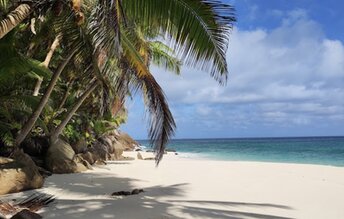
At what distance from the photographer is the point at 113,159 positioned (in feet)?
74.2

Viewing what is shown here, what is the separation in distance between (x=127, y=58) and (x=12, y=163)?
3901 millimetres

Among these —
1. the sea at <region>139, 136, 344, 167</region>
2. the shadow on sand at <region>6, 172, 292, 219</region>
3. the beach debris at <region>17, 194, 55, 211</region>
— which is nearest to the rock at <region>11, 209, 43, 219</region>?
the shadow on sand at <region>6, 172, 292, 219</region>

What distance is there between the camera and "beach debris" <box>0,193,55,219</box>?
593 cm

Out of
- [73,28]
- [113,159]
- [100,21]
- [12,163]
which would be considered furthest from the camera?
[113,159]

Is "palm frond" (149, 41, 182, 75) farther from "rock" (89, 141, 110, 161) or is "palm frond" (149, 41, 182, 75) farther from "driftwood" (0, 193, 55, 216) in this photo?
"driftwood" (0, 193, 55, 216)

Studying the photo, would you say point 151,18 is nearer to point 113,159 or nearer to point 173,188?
point 173,188

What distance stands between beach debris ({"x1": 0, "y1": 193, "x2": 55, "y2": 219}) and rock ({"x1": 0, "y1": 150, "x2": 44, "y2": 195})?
1.90 feet

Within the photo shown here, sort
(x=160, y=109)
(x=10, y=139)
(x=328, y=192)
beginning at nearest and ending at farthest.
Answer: (x=160, y=109) < (x=328, y=192) < (x=10, y=139)

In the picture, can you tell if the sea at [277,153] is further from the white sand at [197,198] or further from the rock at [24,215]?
the rock at [24,215]

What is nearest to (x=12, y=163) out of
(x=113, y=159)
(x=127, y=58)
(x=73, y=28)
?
(x=73, y=28)

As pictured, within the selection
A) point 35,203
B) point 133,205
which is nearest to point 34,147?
point 35,203

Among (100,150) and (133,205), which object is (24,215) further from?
(100,150)

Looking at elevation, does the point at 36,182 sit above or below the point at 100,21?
below

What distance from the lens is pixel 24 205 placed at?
6.73m
